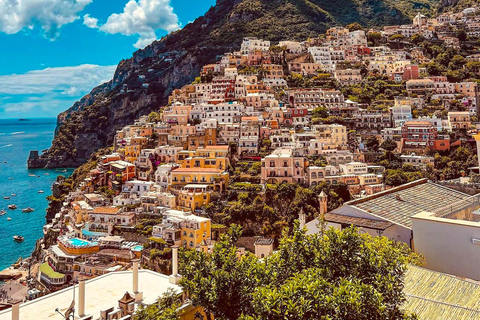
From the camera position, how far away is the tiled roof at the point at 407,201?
1331 centimetres

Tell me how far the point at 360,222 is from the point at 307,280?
4.65 m

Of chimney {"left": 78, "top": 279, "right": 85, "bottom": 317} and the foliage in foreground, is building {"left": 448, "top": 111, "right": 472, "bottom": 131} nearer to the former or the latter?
the foliage in foreground

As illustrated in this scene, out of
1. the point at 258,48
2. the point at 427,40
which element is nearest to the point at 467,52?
the point at 427,40

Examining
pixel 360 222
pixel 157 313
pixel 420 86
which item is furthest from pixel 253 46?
pixel 157 313

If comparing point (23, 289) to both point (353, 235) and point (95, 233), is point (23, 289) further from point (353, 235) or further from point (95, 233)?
point (353, 235)

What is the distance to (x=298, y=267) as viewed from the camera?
413 inches

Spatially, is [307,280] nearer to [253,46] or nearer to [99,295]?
[99,295]

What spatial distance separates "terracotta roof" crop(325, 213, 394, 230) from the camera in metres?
12.4

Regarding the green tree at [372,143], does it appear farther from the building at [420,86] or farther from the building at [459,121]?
the building at [420,86]

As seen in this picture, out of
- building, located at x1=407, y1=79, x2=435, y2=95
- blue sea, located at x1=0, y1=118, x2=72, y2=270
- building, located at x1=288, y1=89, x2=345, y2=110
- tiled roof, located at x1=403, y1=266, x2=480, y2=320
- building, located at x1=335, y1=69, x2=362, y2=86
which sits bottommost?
blue sea, located at x1=0, y1=118, x2=72, y2=270

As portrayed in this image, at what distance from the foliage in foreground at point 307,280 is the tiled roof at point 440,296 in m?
0.40

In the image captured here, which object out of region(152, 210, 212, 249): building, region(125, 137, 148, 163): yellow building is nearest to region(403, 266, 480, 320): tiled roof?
region(152, 210, 212, 249): building

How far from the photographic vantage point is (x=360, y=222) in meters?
12.9

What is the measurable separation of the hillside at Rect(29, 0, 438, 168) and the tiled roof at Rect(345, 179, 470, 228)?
3229 inches
